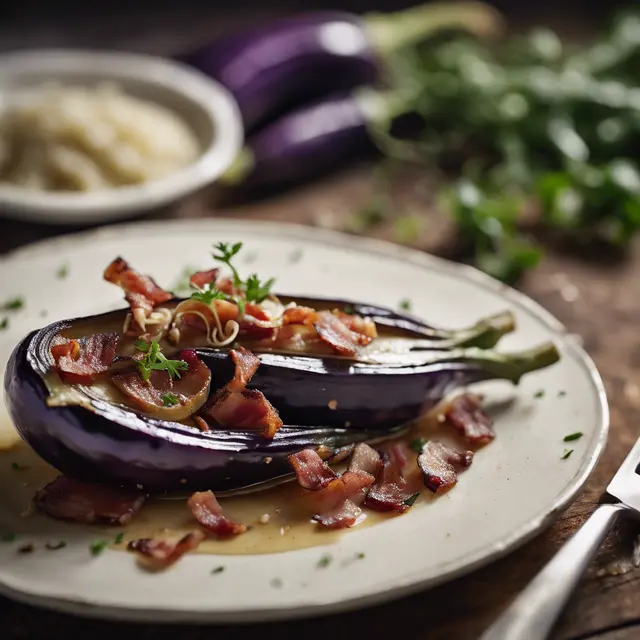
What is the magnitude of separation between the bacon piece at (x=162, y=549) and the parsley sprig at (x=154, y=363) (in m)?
0.53

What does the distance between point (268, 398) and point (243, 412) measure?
0.15m

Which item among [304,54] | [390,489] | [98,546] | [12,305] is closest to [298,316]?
[390,489]

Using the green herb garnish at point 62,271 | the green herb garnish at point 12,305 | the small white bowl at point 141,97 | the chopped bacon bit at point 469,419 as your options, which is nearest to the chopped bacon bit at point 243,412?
the chopped bacon bit at point 469,419

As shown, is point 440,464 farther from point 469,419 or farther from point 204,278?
point 204,278

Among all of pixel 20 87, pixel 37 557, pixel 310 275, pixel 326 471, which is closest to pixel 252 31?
pixel 20 87

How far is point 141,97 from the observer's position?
6012mm

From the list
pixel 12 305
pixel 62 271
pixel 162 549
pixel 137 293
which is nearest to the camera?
pixel 162 549

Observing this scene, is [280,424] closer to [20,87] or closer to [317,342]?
[317,342]

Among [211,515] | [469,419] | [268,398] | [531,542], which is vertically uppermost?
[268,398]

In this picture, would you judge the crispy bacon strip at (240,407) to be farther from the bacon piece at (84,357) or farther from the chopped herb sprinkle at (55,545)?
the chopped herb sprinkle at (55,545)

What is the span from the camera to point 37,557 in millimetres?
2648

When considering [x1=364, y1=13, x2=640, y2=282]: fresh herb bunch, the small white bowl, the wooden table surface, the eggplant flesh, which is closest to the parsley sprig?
the eggplant flesh

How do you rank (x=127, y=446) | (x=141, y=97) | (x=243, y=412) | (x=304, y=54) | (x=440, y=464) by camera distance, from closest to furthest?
(x=127, y=446), (x=243, y=412), (x=440, y=464), (x=141, y=97), (x=304, y=54)

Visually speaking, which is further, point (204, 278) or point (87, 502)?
point (204, 278)
